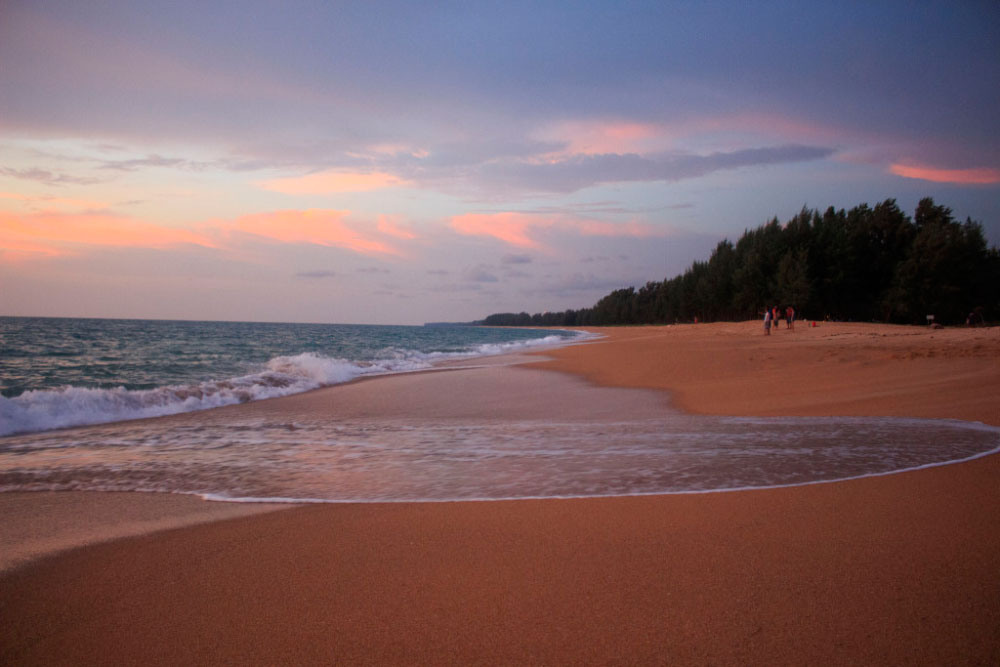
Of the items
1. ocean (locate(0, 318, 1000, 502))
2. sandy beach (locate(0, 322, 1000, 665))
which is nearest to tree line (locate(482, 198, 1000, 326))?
ocean (locate(0, 318, 1000, 502))

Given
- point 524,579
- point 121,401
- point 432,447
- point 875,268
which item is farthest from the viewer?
point 875,268

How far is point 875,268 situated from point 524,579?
61220 millimetres

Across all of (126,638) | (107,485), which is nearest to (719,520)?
(126,638)

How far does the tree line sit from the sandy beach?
52.2 m

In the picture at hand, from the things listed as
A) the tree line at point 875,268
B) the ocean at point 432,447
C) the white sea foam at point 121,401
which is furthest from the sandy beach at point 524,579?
the tree line at point 875,268

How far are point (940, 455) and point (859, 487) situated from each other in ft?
5.57

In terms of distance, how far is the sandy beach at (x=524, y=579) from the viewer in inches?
78.6

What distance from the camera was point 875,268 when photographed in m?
51.3

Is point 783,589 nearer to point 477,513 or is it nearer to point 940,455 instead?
point 477,513

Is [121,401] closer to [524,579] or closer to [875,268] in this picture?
[524,579]

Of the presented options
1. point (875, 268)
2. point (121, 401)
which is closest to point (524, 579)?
point (121, 401)

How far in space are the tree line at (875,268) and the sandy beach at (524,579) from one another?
2055 inches

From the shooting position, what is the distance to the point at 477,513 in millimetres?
3518

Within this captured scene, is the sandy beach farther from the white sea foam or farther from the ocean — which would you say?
the white sea foam
